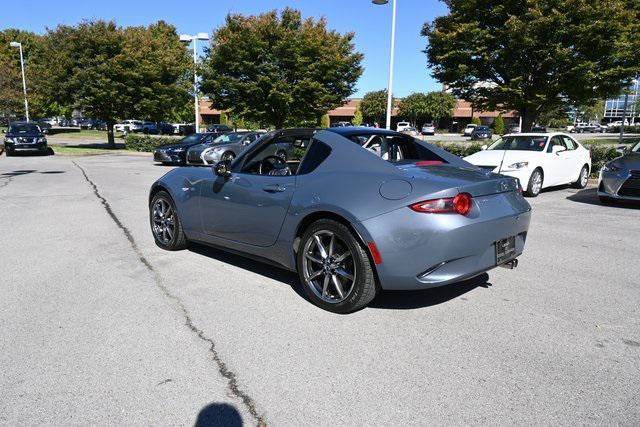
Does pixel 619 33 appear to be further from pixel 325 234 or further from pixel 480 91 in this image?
pixel 325 234

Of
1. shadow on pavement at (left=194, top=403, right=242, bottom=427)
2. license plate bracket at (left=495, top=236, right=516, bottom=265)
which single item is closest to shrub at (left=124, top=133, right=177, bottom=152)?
license plate bracket at (left=495, top=236, right=516, bottom=265)

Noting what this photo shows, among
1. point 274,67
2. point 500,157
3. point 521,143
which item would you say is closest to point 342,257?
point 500,157

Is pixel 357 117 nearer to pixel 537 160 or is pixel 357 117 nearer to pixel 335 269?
pixel 537 160

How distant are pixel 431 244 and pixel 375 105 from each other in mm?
75397

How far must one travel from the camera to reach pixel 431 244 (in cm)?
358

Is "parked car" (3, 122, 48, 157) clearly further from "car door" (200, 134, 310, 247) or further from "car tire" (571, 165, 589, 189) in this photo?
"car tire" (571, 165, 589, 189)

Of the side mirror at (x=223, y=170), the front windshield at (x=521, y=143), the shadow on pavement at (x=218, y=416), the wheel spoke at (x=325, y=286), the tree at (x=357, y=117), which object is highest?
the tree at (x=357, y=117)

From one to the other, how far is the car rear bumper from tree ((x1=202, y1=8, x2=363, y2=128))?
1990cm

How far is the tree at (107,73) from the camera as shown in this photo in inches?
1076

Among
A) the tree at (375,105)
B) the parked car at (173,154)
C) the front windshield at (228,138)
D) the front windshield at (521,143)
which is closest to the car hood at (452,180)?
the front windshield at (521,143)

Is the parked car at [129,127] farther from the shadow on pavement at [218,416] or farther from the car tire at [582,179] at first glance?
the shadow on pavement at [218,416]

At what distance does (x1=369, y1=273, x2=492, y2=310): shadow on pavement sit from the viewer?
14.0 feet

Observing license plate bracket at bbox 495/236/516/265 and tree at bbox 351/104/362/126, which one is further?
tree at bbox 351/104/362/126

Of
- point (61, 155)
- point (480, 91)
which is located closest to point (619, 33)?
point (480, 91)
